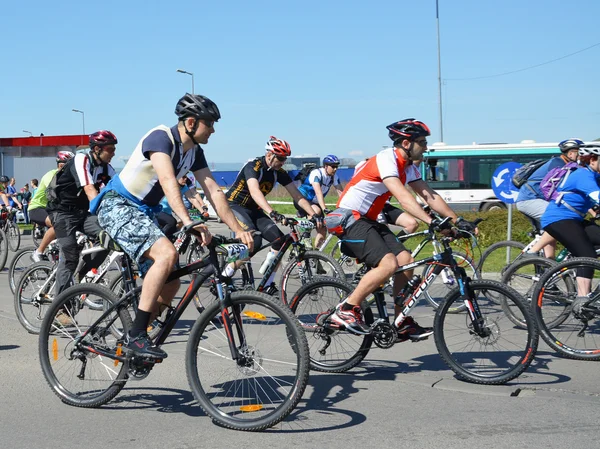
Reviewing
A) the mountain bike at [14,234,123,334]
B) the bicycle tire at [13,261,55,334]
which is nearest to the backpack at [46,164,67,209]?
the mountain bike at [14,234,123,334]

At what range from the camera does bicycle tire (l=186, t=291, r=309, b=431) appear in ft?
14.6

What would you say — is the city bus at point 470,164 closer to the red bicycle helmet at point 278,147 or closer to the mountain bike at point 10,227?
the mountain bike at point 10,227

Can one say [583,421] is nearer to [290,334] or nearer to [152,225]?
[290,334]

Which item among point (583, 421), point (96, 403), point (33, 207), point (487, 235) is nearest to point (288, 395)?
point (96, 403)

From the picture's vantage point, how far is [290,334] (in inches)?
175

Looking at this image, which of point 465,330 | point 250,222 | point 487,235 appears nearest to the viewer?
point 465,330

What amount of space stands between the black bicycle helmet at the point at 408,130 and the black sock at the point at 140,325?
239 centimetres

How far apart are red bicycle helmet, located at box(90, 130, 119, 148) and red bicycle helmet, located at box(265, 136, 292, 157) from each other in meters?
1.79

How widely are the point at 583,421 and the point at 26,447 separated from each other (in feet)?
10.2

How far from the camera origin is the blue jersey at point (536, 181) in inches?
361

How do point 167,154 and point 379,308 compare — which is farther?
point 379,308

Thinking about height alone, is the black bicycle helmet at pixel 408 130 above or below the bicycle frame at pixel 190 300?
above

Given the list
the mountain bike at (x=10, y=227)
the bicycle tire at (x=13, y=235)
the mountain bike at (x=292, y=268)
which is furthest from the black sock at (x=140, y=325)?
the bicycle tire at (x=13, y=235)

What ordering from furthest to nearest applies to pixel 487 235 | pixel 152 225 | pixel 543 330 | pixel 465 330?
pixel 487 235
pixel 543 330
pixel 465 330
pixel 152 225
